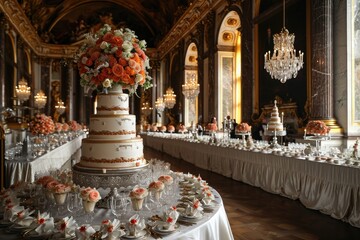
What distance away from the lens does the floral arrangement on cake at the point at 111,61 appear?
2.84 meters

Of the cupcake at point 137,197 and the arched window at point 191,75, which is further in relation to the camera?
the arched window at point 191,75

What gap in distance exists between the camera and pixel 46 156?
23.3ft

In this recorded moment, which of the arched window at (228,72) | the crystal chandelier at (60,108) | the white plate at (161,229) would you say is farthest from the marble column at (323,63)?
the crystal chandelier at (60,108)

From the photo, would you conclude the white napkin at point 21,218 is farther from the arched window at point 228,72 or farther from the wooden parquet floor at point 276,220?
the arched window at point 228,72

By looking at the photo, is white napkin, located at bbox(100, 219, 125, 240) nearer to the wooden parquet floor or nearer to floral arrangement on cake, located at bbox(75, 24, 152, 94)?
floral arrangement on cake, located at bbox(75, 24, 152, 94)

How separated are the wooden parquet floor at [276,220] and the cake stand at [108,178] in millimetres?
2179

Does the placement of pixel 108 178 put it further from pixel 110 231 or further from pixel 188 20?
pixel 188 20

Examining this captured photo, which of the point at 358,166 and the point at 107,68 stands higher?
the point at 107,68

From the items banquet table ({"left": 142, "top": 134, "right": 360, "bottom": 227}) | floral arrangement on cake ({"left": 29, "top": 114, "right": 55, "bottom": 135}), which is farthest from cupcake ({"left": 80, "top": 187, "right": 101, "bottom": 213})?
floral arrangement on cake ({"left": 29, "top": 114, "right": 55, "bottom": 135})

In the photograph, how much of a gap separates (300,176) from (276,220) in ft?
4.19

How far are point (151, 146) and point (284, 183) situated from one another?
13.9 m

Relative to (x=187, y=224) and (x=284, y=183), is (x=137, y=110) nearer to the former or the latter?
(x=284, y=183)

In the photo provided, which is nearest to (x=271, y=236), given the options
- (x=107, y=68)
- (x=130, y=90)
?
(x=130, y=90)

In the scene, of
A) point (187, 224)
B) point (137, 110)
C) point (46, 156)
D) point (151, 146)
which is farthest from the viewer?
point (137, 110)
